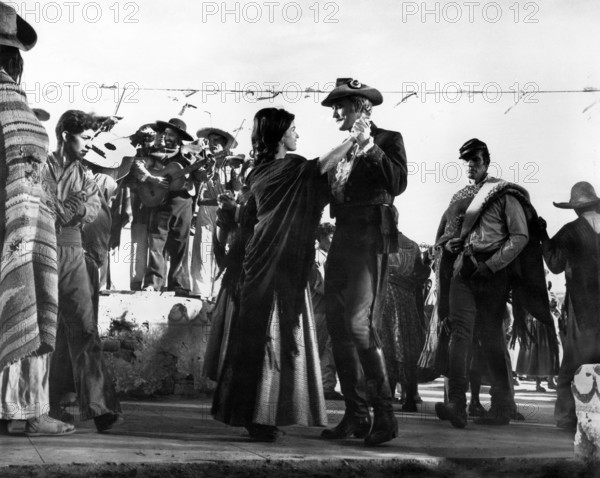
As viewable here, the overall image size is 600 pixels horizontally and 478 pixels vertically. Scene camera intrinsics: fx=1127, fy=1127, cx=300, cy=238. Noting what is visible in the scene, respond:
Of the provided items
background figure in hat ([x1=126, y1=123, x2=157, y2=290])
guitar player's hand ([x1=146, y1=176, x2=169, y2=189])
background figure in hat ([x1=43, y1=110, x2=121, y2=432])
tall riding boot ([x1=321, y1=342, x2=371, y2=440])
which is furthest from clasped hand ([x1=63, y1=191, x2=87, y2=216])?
tall riding boot ([x1=321, y1=342, x2=371, y2=440])

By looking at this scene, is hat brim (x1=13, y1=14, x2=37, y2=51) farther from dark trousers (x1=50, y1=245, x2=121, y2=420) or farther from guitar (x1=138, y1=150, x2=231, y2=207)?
dark trousers (x1=50, y1=245, x2=121, y2=420)

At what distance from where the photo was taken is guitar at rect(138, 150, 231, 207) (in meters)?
6.78

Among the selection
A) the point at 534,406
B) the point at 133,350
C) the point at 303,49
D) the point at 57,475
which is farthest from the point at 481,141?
the point at 57,475

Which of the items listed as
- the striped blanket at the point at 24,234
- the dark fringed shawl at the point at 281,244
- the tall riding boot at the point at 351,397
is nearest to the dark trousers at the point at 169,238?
the dark fringed shawl at the point at 281,244

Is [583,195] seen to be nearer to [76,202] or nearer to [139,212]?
[139,212]

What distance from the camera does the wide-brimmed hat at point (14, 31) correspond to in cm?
623

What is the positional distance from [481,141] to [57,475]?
10.8ft

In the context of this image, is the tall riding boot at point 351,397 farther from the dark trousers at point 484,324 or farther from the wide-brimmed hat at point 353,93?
the wide-brimmed hat at point 353,93

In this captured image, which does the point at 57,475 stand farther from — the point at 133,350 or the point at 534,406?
the point at 534,406

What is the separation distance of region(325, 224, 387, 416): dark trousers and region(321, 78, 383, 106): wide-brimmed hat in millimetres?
771

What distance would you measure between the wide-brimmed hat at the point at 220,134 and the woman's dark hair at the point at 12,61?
3.61ft

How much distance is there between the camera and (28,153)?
20.3 feet

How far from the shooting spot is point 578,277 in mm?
7207

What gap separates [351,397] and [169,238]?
5.04 feet
